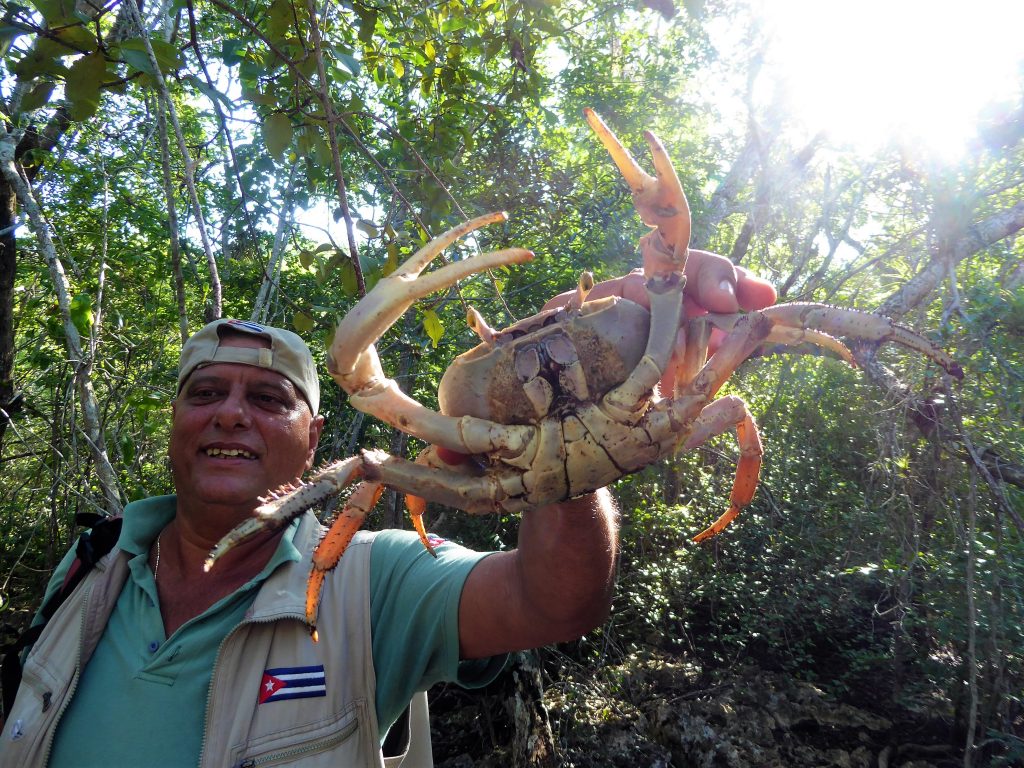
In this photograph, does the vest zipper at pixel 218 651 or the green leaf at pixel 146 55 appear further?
the green leaf at pixel 146 55

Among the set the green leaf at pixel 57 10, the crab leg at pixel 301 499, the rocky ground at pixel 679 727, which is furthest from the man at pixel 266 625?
the rocky ground at pixel 679 727

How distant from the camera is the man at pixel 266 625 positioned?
1777mm

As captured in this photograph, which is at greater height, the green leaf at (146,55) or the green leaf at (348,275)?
the green leaf at (146,55)

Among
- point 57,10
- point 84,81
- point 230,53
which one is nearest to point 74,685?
point 84,81

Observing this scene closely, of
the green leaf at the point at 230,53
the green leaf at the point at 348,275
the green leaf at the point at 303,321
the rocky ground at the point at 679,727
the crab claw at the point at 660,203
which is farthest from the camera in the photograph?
the rocky ground at the point at 679,727

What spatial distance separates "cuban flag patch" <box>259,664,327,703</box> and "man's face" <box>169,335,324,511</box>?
24.4 inches

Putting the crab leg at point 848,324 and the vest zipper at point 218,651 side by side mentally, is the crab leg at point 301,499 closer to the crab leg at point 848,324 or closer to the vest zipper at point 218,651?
the vest zipper at point 218,651

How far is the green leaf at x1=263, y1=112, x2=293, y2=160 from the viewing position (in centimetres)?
231

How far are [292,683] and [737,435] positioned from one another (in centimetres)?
147

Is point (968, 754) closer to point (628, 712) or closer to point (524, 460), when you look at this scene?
point (628, 712)

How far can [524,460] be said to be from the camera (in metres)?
1.61

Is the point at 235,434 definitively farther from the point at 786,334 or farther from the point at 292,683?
the point at 786,334

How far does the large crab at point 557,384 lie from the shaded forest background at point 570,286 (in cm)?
64

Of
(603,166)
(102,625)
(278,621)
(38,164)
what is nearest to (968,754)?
(278,621)
